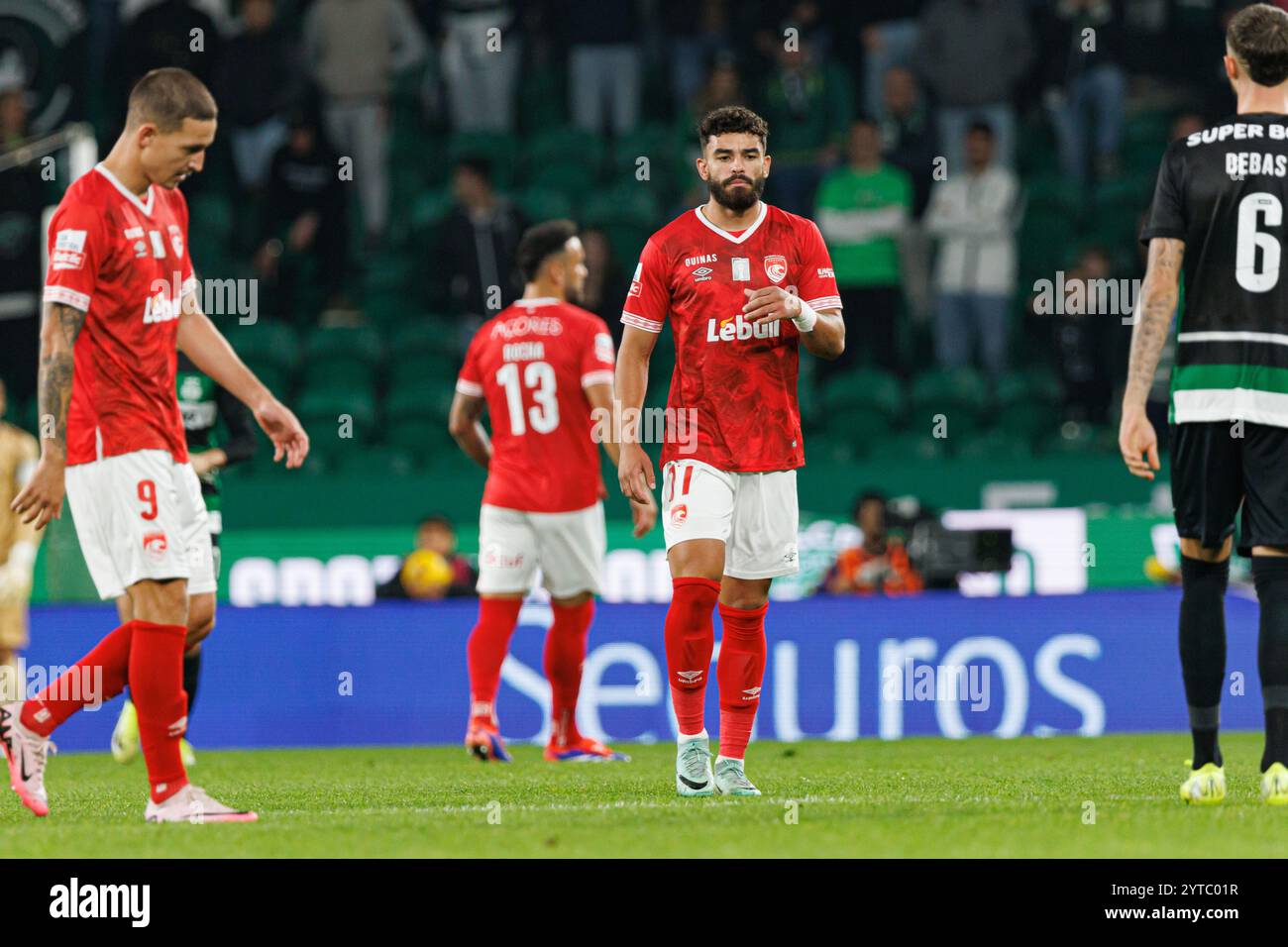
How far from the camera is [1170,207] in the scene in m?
6.34

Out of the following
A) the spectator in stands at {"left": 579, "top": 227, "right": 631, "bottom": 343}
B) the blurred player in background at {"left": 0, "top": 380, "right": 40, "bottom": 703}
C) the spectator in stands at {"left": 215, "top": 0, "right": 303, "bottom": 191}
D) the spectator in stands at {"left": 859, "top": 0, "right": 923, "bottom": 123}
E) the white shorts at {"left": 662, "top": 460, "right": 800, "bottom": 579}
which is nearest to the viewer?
the white shorts at {"left": 662, "top": 460, "right": 800, "bottom": 579}

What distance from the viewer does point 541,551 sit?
9664 millimetres

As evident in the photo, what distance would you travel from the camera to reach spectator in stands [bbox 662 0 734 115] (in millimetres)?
16906

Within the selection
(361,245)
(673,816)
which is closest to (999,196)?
(361,245)

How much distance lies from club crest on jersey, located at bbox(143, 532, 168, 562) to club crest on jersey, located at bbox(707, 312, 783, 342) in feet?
6.68

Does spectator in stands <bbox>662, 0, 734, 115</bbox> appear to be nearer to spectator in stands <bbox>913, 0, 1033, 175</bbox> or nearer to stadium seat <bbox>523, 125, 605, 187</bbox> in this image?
stadium seat <bbox>523, 125, 605, 187</bbox>

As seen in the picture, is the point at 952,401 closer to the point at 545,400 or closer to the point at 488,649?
the point at 545,400

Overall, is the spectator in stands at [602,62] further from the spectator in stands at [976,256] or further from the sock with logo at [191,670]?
the sock with logo at [191,670]

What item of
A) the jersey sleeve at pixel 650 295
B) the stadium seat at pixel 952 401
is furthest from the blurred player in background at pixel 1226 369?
the stadium seat at pixel 952 401

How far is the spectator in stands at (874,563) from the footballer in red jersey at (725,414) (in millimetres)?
5160

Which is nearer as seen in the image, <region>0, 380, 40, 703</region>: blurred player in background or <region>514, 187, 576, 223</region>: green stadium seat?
<region>0, 380, 40, 703</region>: blurred player in background

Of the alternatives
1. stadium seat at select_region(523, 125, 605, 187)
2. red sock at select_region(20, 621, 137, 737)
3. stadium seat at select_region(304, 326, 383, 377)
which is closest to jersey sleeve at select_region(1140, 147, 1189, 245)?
red sock at select_region(20, 621, 137, 737)

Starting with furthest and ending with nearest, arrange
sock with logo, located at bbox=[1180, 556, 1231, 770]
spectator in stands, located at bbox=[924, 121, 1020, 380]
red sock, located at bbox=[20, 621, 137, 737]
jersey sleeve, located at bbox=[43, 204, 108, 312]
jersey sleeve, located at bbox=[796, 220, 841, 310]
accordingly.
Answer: spectator in stands, located at bbox=[924, 121, 1020, 380]
jersey sleeve, located at bbox=[796, 220, 841, 310]
red sock, located at bbox=[20, 621, 137, 737]
sock with logo, located at bbox=[1180, 556, 1231, 770]
jersey sleeve, located at bbox=[43, 204, 108, 312]
